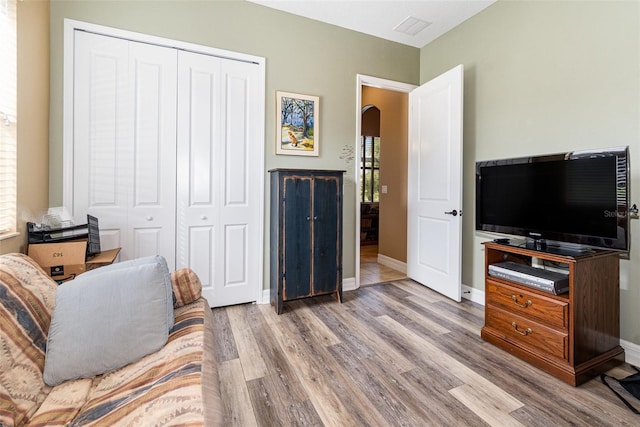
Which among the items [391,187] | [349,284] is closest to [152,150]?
[349,284]

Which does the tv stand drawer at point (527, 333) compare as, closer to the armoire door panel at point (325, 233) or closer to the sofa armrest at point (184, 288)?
the armoire door panel at point (325, 233)

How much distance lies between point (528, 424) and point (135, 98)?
133 inches

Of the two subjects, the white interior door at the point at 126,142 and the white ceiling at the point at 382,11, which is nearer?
the white interior door at the point at 126,142

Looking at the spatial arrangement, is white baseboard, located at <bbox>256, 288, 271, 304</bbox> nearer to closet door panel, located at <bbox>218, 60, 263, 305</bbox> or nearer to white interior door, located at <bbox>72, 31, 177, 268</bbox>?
closet door panel, located at <bbox>218, 60, 263, 305</bbox>

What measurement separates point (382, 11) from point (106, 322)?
3336mm

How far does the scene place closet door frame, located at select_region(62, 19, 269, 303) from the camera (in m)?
2.30

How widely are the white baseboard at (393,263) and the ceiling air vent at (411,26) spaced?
285 centimetres

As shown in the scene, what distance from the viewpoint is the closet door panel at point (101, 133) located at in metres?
2.36

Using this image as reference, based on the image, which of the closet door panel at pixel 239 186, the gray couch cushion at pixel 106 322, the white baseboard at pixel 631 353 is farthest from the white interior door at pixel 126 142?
the white baseboard at pixel 631 353

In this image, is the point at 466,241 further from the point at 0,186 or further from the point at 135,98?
the point at 0,186

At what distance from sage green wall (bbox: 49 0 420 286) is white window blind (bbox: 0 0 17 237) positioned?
0.57 m

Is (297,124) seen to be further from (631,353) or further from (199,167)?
(631,353)

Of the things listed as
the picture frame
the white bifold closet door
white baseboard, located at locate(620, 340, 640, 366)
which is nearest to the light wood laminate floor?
white baseboard, located at locate(620, 340, 640, 366)

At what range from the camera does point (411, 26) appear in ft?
10.6
